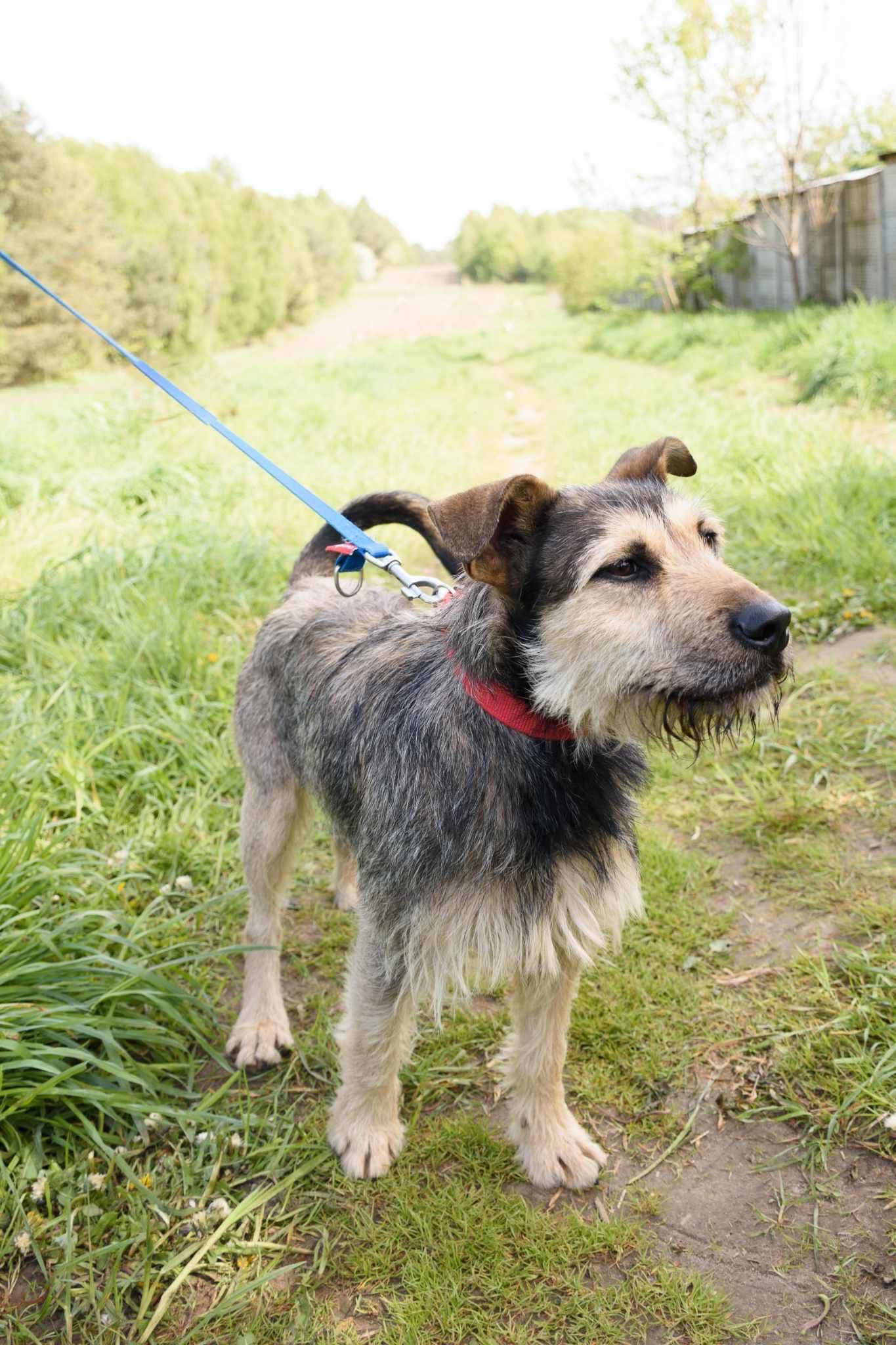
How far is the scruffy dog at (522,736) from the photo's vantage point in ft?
7.03

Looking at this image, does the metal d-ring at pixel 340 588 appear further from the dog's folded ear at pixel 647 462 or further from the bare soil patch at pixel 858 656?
the bare soil patch at pixel 858 656

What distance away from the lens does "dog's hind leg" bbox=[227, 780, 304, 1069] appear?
3.28 m

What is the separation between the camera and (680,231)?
2473 cm

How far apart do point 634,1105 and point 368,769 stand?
1.45 m

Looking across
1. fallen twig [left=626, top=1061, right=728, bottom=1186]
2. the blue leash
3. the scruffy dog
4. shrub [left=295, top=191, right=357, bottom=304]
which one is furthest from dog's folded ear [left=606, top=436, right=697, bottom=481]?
shrub [left=295, top=191, right=357, bottom=304]

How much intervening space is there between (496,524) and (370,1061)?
1676 millimetres

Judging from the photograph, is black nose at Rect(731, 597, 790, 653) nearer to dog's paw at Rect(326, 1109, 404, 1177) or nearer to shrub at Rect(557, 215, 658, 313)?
dog's paw at Rect(326, 1109, 404, 1177)

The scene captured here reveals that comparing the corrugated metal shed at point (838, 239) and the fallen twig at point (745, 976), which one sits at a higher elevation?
the corrugated metal shed at point (838, 239)

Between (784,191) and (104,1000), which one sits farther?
(784,191)

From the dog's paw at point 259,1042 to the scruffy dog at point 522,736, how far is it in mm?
445

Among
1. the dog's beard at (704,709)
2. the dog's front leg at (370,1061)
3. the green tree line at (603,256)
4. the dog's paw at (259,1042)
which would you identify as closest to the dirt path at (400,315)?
the green tree line at (603,256)

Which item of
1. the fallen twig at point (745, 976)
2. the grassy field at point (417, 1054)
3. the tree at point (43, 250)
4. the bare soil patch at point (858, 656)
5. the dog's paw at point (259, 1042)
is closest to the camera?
the grassy field at point (417, 1054)

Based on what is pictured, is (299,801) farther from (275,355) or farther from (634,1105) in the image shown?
(275,355)

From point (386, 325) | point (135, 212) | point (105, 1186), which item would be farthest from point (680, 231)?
point (105, 1186)
